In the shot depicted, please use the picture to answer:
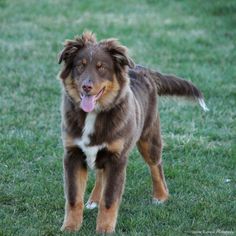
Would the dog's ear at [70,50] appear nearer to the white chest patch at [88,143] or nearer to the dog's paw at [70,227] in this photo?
the white chest patch at [88,143]

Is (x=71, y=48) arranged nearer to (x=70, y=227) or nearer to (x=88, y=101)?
(x=88, y=101)

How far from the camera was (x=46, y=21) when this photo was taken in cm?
1551

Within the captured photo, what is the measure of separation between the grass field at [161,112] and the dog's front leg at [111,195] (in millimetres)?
155

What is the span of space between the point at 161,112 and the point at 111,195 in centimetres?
412

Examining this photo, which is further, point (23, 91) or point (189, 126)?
point (23, 91)

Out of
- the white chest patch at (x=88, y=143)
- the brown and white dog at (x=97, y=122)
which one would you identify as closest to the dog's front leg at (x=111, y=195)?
the brown and white dog at (x=97, y=122)

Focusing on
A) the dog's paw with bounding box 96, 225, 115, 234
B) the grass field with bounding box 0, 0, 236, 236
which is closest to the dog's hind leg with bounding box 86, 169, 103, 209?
the grass field with bounding box 0, 0, 236, 236

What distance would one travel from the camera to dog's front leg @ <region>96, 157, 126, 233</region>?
5.95 metres

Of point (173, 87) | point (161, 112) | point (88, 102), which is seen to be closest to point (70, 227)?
point (88, 102)

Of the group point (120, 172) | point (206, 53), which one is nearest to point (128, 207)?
point (120, 172)

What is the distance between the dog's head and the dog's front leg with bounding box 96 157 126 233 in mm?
495

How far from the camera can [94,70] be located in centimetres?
584

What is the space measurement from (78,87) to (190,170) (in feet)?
7.89

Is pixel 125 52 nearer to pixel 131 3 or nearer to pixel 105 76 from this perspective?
pixel 105 76
